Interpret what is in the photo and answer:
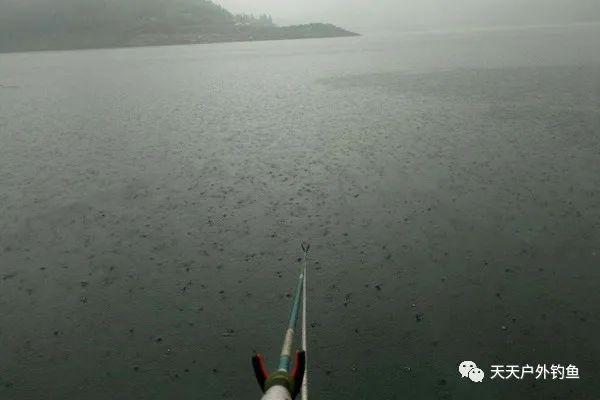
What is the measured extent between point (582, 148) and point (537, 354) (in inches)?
1170

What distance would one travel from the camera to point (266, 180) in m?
35.7

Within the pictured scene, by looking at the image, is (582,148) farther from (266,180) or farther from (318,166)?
(266,180)

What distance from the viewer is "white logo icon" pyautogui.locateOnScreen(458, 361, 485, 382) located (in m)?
15.6

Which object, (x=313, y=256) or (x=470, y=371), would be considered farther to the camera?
(x=313, y=256)

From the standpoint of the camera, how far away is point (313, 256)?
78.2 ft

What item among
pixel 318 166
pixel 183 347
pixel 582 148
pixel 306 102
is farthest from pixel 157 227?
pixel 306 102

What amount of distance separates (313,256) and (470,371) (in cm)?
1026

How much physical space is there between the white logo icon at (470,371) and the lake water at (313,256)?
228mm

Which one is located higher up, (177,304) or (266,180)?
(266,180)

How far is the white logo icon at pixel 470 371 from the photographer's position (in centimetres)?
1555

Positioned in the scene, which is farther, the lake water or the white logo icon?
the lake water

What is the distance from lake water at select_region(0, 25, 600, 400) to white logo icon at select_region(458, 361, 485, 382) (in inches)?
9.0

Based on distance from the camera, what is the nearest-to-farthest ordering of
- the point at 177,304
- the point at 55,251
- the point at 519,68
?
1. the point at 177,304
2. the point at 55,251
3. the point at 519,68

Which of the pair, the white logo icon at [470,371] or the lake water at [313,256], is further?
the lake water at [313,256]
